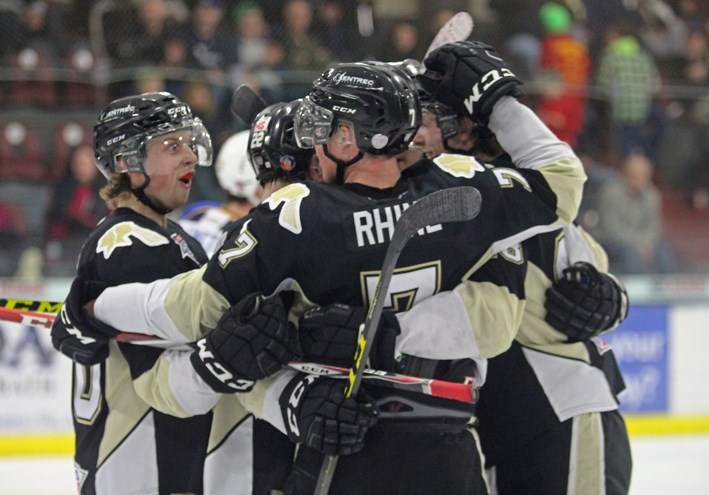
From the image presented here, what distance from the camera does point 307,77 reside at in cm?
592

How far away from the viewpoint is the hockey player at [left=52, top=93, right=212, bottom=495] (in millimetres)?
2369

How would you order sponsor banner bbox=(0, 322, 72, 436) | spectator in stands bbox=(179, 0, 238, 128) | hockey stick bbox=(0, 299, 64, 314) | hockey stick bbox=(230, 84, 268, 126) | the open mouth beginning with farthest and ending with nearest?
spectator in stands bbox=(179, 0, 238, 128) < sponsor banner bbox=(0, 322, 72, 436) < hockey stick bbox=(230, 84, 268, 126) < the open mouth < hockey stick bbox=(0, 299, 64, 314)

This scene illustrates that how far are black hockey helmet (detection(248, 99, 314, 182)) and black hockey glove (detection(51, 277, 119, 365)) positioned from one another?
→ 49 cm

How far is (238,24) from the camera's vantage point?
251 inches

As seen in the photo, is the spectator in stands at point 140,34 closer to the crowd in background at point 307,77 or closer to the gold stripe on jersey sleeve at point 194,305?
the crowd in background at point 307,77

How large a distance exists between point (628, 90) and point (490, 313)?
15.9 ft

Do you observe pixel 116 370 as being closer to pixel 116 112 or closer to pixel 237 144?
pixel 116 112

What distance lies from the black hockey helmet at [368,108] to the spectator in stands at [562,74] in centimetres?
421

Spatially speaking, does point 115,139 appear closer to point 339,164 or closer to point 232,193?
point 339,164

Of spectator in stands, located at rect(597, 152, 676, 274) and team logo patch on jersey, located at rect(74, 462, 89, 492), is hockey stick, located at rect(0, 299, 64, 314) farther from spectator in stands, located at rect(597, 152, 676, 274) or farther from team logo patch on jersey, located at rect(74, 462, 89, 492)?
spectator in stands, located at rect(597, 152, 676, 274)

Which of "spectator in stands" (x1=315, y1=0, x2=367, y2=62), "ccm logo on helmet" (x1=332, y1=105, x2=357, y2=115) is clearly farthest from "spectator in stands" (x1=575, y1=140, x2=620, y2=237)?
"ccm logo on helmet" (x1=332, y1=105, x2=357, y2=115)

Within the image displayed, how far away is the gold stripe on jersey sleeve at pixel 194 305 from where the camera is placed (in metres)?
2.00

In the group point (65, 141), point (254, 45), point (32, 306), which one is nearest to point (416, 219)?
point (32, 306)

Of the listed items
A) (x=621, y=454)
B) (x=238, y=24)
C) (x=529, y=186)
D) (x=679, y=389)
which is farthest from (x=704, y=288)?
(x=529, y=186)
